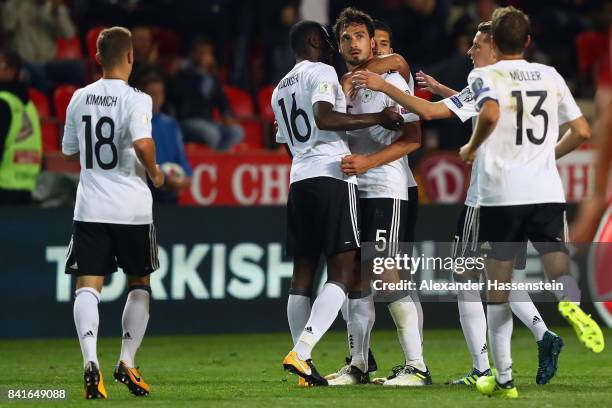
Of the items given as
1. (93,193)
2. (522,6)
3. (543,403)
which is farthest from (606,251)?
(522,6)

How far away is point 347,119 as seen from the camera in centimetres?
723

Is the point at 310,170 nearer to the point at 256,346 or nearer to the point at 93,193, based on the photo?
the point at 93,193

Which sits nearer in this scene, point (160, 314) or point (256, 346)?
point (256, 346)

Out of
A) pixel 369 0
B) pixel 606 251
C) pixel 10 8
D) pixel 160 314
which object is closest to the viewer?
pixel 606 251

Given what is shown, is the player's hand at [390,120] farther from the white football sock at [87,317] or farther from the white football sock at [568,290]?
the white football sock at [87,317]

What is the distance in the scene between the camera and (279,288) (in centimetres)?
1157

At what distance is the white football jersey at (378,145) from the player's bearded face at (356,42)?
0.21 m

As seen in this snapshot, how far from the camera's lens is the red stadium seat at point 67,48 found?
15.7m

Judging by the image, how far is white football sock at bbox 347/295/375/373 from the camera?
7656 millimetres

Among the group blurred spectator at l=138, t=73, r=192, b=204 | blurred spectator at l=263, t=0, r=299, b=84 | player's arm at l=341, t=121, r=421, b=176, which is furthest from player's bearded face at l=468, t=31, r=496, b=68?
blurred spectator at l=263, t=0, r=299, b=84

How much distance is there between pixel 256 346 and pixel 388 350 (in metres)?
1.12

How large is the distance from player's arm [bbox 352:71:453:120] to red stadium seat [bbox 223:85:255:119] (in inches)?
355

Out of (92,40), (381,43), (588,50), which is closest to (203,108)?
(92,40)

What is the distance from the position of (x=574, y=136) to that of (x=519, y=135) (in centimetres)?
38
